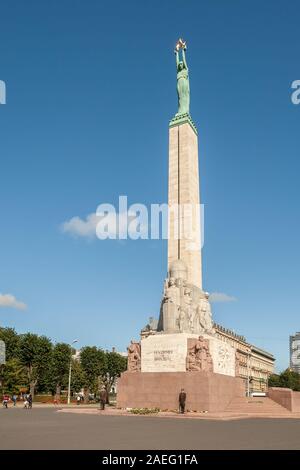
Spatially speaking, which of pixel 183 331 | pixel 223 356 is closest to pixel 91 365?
pixel 223 356

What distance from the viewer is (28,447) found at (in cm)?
1173

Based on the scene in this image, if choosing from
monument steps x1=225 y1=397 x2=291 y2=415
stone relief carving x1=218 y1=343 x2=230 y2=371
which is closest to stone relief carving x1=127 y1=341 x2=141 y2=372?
stone relief carving x1=218 y1=343 x2=230 y2=371

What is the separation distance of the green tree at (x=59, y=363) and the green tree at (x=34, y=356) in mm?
1892

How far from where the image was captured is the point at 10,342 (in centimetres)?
6562

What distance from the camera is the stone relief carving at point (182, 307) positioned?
99.2 feet

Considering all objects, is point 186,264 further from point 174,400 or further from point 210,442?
point 210,442

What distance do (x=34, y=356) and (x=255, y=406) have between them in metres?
42.3

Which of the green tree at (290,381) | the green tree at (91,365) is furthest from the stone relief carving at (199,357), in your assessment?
the green tree at (290,381)

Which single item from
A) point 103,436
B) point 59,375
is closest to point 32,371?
point 59,375

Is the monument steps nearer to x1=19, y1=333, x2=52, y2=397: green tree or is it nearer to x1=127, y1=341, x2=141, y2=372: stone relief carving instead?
x1=127, y1=341, x2=141, y2=372: stone relief carving

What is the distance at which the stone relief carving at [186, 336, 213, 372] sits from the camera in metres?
27.4

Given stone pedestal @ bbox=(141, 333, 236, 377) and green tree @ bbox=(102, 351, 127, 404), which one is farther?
green tree @ bbox=(102, 351, 127, 404)

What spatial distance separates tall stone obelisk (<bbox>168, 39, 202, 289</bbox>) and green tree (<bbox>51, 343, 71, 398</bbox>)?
127 feet

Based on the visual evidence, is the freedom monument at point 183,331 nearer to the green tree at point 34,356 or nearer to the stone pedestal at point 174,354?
the stone pedestal at point 174,354
